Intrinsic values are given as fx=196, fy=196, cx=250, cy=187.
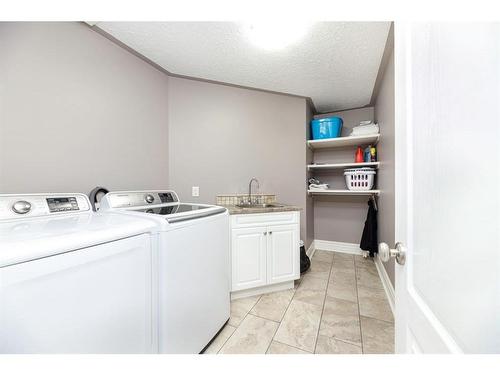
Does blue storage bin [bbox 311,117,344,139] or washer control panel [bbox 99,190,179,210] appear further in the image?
blue storage bin [bbox 311,117,344,139]

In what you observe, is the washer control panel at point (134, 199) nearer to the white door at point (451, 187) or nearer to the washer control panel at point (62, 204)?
the washer control panel at point (62, 204)

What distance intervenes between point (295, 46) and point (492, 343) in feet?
6.74

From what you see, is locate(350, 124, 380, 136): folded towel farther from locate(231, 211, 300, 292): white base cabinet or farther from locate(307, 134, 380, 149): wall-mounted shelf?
locate(231, 211, 300, 292): white base cabinet

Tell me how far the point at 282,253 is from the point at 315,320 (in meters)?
0.63

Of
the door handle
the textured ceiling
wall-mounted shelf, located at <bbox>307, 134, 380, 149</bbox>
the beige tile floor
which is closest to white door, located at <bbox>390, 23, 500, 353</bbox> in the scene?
the door handle

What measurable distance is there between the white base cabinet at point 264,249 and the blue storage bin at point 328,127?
1.39 meters

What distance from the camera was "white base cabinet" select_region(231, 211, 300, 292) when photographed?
186 centimetres

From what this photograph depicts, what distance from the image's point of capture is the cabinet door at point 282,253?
1.97 meters

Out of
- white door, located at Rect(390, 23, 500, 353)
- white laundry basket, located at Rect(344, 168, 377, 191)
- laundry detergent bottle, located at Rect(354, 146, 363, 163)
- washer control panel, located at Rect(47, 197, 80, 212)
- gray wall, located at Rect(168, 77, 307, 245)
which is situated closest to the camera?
white door, located at Rect(390, 23, 500, 353)

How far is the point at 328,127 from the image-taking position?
2.79m

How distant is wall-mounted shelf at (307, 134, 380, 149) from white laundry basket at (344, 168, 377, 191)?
40 cm

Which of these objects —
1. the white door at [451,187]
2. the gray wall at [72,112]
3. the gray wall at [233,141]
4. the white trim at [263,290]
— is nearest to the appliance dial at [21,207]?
the gray wall at [72,112]

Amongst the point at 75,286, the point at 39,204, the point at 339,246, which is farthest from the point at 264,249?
the point at 339,246

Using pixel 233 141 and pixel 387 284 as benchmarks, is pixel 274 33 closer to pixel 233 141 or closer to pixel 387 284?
pixel 233 141
